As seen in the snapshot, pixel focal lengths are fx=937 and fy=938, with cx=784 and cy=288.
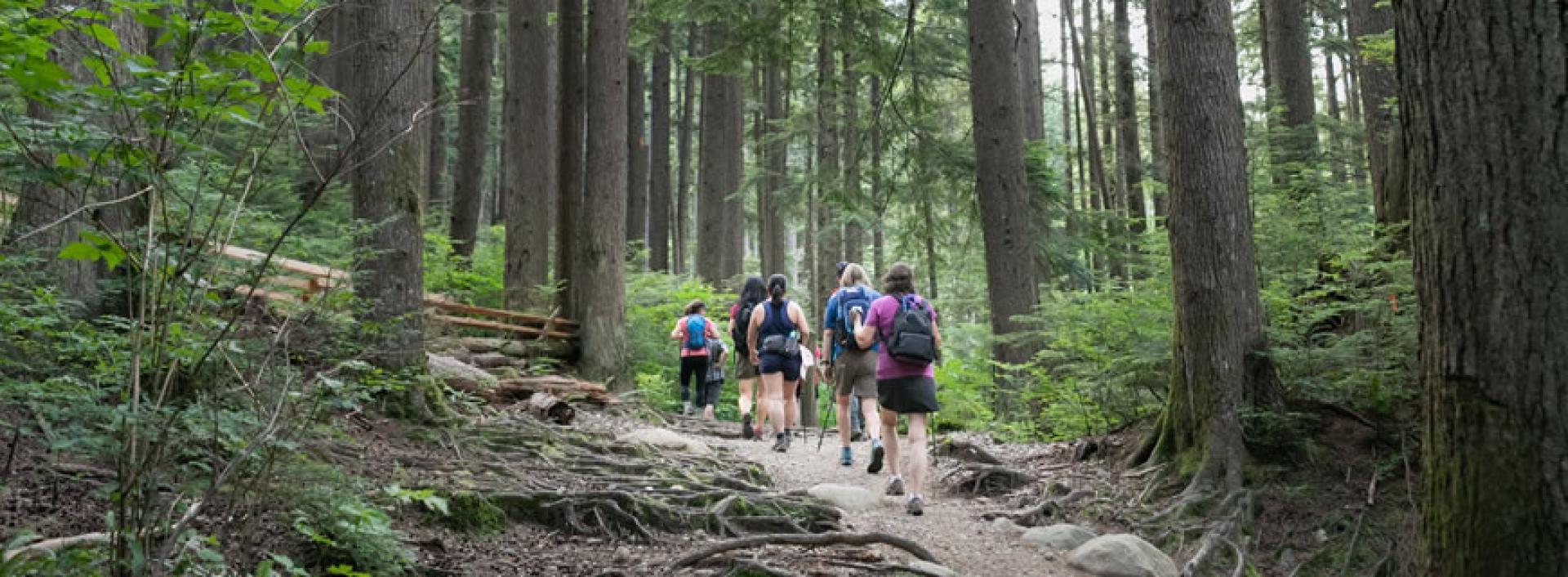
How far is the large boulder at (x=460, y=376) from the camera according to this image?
8.99 meters

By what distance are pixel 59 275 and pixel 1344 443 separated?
26.5 feet

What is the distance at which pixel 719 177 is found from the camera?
21141 millimetres

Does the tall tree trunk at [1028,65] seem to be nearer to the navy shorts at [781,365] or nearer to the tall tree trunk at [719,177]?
the tall tree trunk at [719,177]

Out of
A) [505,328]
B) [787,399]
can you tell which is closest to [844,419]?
[787,399]

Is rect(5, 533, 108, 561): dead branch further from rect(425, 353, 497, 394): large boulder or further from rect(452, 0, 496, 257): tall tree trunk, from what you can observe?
rect(452, 0, 496, 257): tall tree trunk

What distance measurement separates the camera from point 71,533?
3.53 meters

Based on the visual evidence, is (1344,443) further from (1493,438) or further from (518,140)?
(518,140)

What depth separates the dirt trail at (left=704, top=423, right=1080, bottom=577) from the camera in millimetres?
5801

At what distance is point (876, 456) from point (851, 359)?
911 millimetres

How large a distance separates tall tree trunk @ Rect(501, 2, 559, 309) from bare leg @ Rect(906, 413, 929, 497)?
1009cm

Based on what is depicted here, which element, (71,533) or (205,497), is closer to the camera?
(205,497)

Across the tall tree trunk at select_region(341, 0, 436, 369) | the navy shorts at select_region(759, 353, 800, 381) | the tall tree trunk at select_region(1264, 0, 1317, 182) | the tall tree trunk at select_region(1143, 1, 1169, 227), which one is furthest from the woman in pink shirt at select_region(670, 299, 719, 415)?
the tall tree trunk at select_region(1143, 1, 1169, 227)

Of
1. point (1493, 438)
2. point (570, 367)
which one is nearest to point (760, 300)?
point (570, 367)

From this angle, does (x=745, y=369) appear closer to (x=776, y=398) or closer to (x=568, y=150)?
(x=776, y=398)
